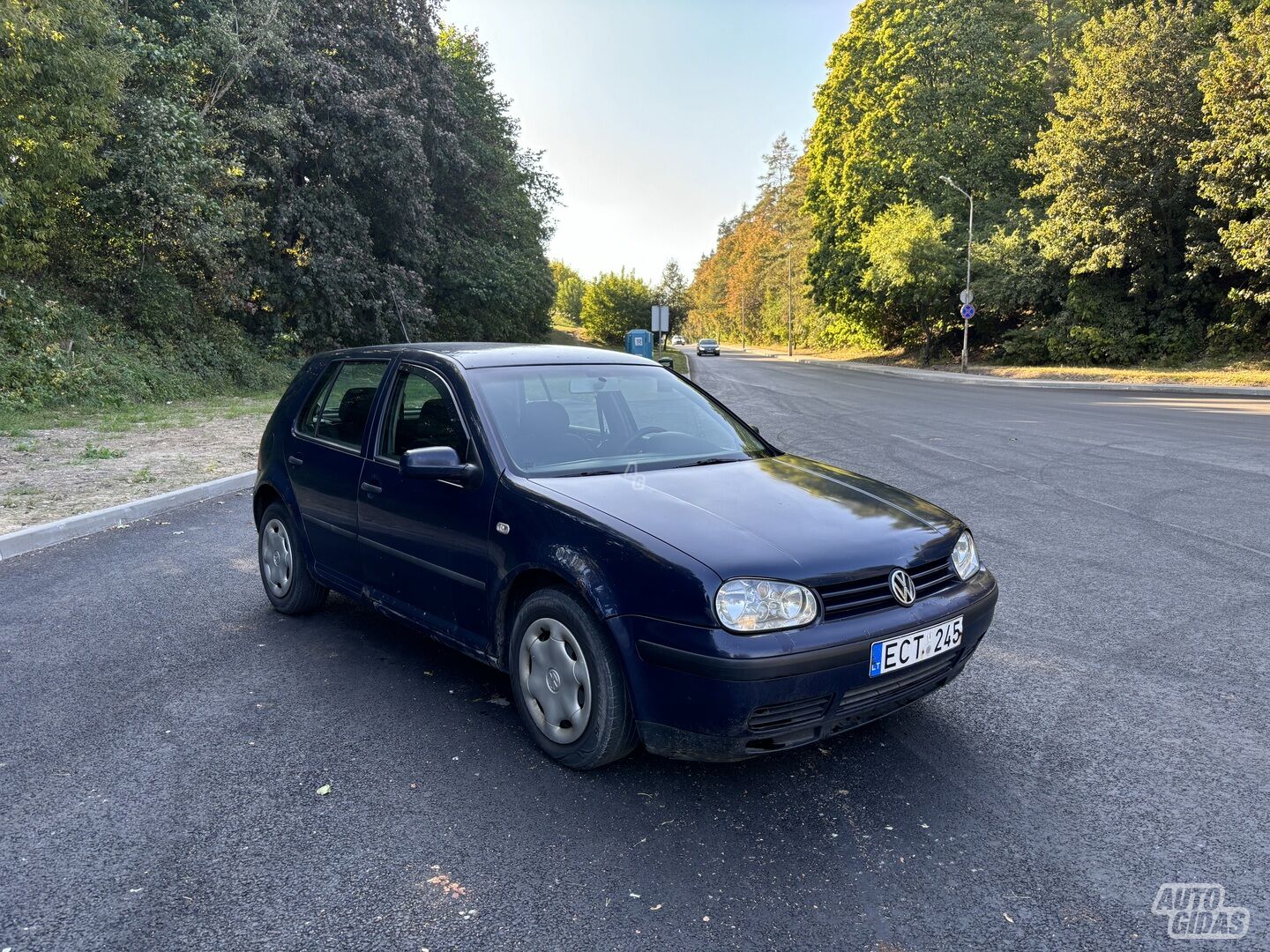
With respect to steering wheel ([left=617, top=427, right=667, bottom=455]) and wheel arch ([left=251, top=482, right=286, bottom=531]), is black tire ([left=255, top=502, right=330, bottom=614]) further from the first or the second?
steering wheel ([left=617, top=427, right=667, bottom=455])

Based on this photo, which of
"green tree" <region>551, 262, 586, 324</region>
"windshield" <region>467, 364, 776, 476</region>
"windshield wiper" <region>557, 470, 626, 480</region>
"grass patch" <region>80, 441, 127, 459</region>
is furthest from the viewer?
"green tree" <region>551, 262, 586, 324</region>

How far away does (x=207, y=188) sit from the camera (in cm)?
2055

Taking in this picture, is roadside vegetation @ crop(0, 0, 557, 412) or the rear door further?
roadside vegetation @ crop(0, 0, 557, 412)

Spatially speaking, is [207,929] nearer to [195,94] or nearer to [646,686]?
[646,686]

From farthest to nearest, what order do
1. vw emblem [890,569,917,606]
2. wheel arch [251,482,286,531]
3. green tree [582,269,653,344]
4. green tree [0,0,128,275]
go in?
green tree [582,269,653,344] → green tree [0,0,128,275] → wheel arch [251,482,286,531] → vw emblem [890,569,917,606]

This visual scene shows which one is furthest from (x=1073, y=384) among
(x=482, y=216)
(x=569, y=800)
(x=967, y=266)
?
(x=569, y=800)

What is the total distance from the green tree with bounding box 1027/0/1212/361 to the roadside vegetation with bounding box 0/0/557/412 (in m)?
23.3

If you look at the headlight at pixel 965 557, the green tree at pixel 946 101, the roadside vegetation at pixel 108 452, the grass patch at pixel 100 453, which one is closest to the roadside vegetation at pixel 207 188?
the roadside vegetation at pixel 108 452

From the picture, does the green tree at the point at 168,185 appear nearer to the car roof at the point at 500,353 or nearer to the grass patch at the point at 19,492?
the grass patch at the point at 19,492

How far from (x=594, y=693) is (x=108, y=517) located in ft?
21.7

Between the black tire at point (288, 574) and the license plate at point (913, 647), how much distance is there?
3.26m

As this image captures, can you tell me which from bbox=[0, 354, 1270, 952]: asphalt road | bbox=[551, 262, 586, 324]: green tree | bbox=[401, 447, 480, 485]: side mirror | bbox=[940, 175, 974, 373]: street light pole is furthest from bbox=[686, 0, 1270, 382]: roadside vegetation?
bbox=[551, 262, 586, 324]: green tree

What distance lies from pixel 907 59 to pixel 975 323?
44.3 feet

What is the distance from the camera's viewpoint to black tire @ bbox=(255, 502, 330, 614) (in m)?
5.14
